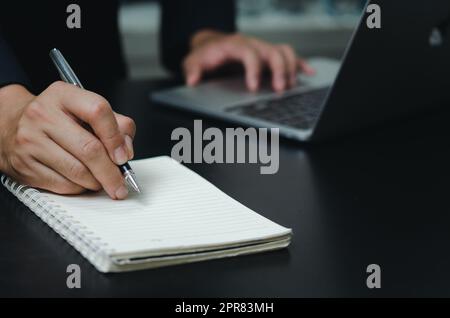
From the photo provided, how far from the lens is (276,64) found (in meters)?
1.20

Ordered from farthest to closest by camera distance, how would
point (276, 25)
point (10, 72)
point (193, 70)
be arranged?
point (276, 25) → point (193, 70) → point (10, 72)

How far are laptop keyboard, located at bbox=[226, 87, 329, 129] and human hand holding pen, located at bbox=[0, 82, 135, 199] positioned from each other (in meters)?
0.32

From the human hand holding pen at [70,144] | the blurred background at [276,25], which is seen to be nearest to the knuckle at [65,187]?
the human hand holding pen at [70,144]

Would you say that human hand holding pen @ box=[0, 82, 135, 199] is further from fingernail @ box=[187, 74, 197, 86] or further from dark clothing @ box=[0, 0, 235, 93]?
fingernail @ box=[187, 74, 197, 86]

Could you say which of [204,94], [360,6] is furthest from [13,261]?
[360,6]

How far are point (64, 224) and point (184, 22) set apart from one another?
0.91 m

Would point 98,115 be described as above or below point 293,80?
below

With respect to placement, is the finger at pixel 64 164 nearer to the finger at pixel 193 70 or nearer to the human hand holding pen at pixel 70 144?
the human hand holding pen at pixel 70 144

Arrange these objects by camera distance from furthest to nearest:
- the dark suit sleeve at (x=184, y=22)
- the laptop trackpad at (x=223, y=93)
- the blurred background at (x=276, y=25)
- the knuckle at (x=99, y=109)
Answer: the blurred background at (x=276, y=25) → the dark suit sleeve at (x=184, y=22) → the laptop trackpad at (x=223, y=93) → the knuckle at (x=99, y=109)

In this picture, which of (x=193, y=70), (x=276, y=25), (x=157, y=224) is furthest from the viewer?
(x=276, y=25)

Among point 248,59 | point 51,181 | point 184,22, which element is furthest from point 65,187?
point 184,22

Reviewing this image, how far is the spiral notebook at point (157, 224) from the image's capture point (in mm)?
564

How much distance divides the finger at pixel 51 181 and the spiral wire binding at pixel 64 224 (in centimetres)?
1

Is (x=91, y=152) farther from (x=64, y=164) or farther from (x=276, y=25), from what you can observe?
(x=276, y=25)
